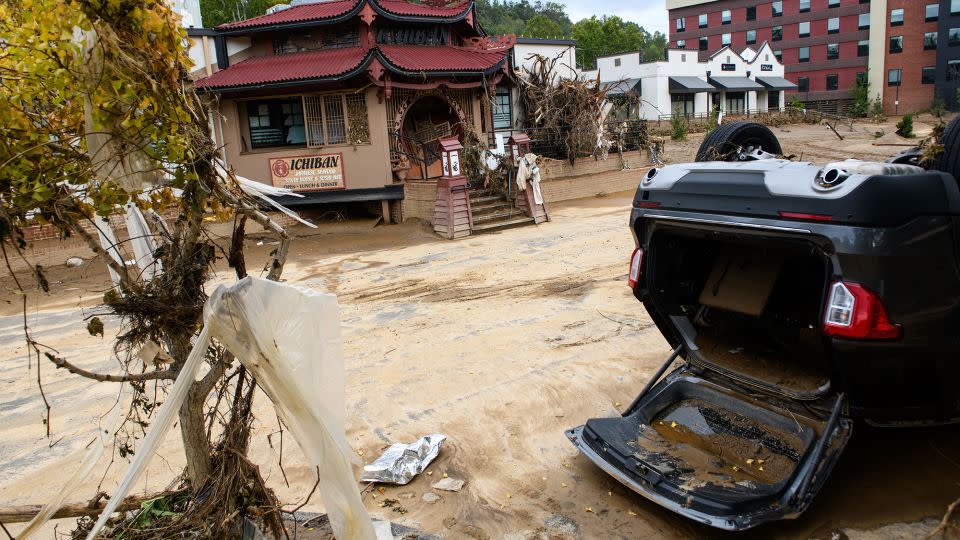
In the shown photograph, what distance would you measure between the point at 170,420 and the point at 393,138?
1584 cm

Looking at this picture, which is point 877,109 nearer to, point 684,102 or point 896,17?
point 896,17

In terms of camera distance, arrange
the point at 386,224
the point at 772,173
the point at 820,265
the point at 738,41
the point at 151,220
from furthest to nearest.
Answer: the point at 738,41
the point at 386,224
the point at 820,265
the point at 772,173
the point at 151,220

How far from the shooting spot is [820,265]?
15.8ft

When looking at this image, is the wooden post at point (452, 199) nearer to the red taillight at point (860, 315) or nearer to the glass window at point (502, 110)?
the glass window at point (502, 110)

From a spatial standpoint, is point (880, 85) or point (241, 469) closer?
point (241, 469)

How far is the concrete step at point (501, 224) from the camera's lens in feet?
52.7

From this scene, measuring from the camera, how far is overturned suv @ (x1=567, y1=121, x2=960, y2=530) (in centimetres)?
336

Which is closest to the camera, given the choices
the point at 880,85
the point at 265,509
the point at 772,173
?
the point at 265,509

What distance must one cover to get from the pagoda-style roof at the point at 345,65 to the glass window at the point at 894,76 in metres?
44.0

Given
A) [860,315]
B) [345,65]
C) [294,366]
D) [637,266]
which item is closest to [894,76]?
[345,65]

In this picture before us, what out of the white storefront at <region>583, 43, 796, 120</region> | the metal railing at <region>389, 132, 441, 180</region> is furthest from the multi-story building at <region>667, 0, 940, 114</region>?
the metal railing at <region>389, 132, 441, 180</region>

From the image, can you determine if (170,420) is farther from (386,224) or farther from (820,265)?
(386,224)

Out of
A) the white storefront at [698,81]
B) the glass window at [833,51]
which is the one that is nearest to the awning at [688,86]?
the white storefront at [698,81]

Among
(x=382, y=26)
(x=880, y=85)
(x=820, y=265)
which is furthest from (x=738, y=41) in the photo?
(x=820, y=265)
